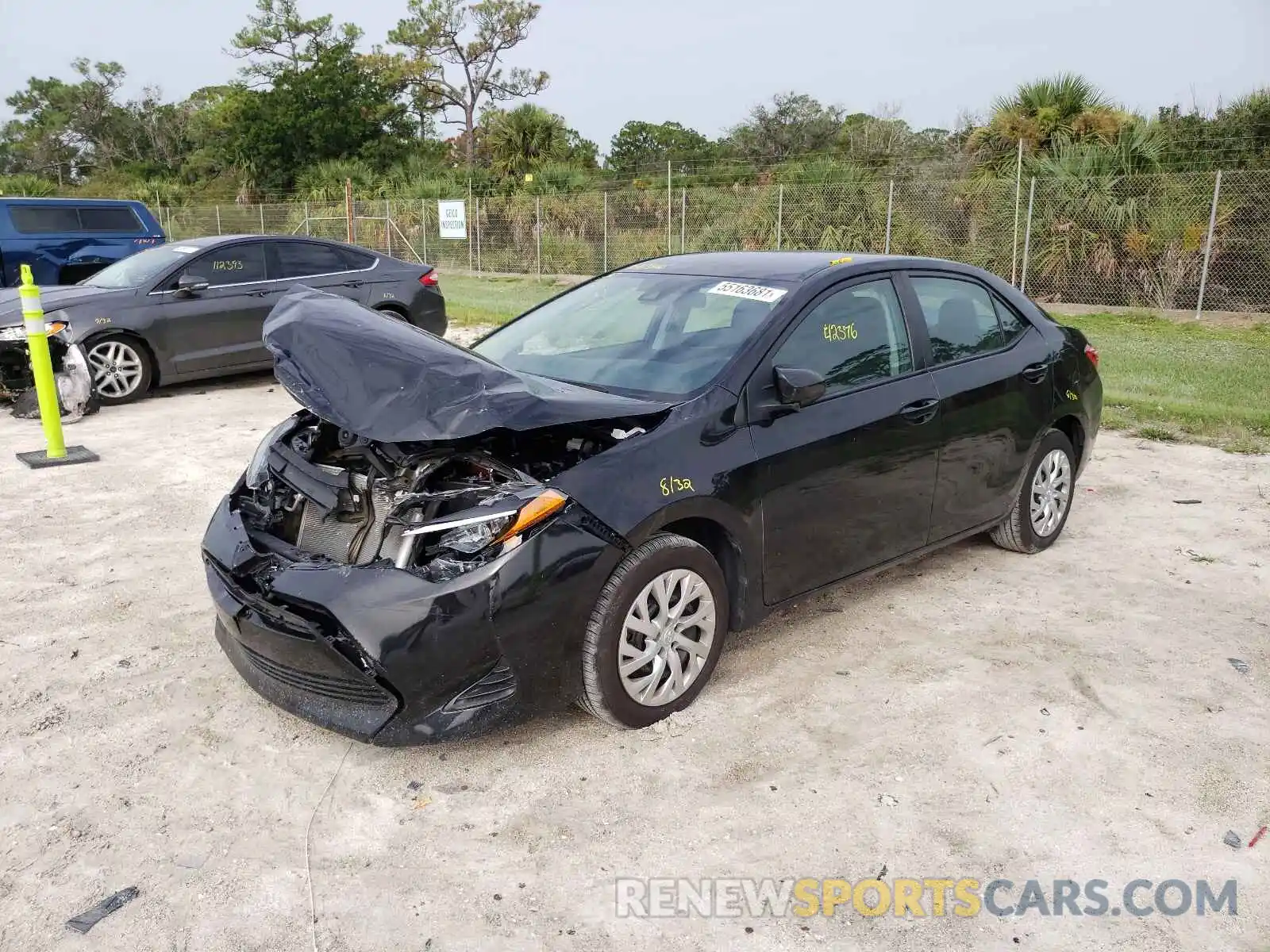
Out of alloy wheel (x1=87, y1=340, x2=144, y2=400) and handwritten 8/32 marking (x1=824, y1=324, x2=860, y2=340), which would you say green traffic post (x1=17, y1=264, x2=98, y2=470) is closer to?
alloy wheel (x1=87, y1=340, x2=144, y2=400)

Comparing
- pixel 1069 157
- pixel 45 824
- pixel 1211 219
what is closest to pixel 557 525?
pixel 45 824

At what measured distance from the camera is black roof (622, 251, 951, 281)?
4.23 metres

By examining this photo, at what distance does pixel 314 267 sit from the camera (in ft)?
32.9

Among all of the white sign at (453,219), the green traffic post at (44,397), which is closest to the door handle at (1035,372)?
the green traffic post at (44,397)

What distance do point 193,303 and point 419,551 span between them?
710 cm

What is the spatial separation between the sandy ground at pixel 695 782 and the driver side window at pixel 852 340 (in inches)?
43.5

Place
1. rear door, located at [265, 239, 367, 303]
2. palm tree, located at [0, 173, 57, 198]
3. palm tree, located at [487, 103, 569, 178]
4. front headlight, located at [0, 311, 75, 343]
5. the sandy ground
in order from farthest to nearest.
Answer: palm tree, located at [0, 173, 57, 198] → palm tree, located at [487, 103, 569, 178] → rear door, located at [265, 239, 367, 303] → front headlight, located at [0, 311, 75, 343] → the sandy ground

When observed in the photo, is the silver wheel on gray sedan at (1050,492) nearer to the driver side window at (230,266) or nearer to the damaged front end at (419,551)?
the damaged front end at (419,551)

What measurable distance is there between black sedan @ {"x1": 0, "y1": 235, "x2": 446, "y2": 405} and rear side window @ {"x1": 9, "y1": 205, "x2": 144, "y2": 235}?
4.88 metres

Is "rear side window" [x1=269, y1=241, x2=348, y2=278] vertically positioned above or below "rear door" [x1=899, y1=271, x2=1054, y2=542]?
above

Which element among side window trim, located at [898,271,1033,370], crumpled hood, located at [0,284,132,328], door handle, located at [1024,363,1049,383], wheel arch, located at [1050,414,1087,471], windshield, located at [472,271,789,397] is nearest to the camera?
windshield, located at [472,271,789,397]

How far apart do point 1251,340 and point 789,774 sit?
41.1 ft

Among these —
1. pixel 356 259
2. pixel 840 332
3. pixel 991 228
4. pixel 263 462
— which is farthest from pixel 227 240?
pixel 991 228

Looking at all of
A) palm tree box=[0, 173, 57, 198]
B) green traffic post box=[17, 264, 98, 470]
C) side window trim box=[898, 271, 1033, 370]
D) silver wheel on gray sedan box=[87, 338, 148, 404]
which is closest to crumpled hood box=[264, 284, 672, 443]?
side window trim box=[898, 271, 1033, 370]
